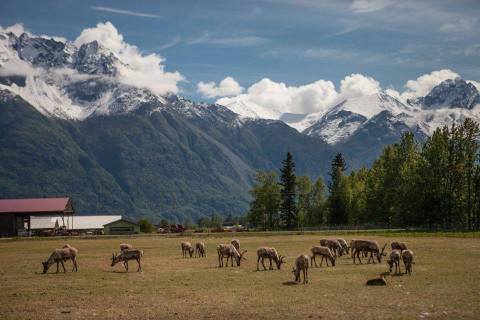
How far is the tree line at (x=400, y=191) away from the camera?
356 feet

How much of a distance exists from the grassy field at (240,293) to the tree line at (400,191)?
215 ft

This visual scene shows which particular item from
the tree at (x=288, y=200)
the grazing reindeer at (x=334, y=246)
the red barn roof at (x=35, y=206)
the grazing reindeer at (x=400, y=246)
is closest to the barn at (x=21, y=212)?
the red barn roof at (x=35, y=206)

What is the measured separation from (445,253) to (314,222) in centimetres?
10690

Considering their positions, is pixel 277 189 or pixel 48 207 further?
pixel 277 189

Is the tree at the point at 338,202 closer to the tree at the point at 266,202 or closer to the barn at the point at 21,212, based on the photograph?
the tree at the point at 266,202

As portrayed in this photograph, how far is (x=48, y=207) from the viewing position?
482 ft

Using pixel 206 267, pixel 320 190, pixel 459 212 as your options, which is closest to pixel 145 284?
pixel 206 267

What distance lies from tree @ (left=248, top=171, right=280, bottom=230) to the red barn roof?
4932 cm

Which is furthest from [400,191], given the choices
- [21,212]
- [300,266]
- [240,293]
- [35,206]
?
[21,212]

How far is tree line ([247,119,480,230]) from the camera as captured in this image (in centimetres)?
10862

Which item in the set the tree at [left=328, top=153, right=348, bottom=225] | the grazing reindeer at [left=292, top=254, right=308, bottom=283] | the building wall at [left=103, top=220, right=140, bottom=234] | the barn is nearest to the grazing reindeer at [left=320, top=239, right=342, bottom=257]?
the grazing reindeer at [left=292, top=254, right=308, bottom=283]

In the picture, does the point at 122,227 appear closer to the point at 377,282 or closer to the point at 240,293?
the point at 240,293

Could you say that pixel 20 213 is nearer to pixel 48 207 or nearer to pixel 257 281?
pixel 48 207

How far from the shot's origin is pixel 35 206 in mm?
148500
